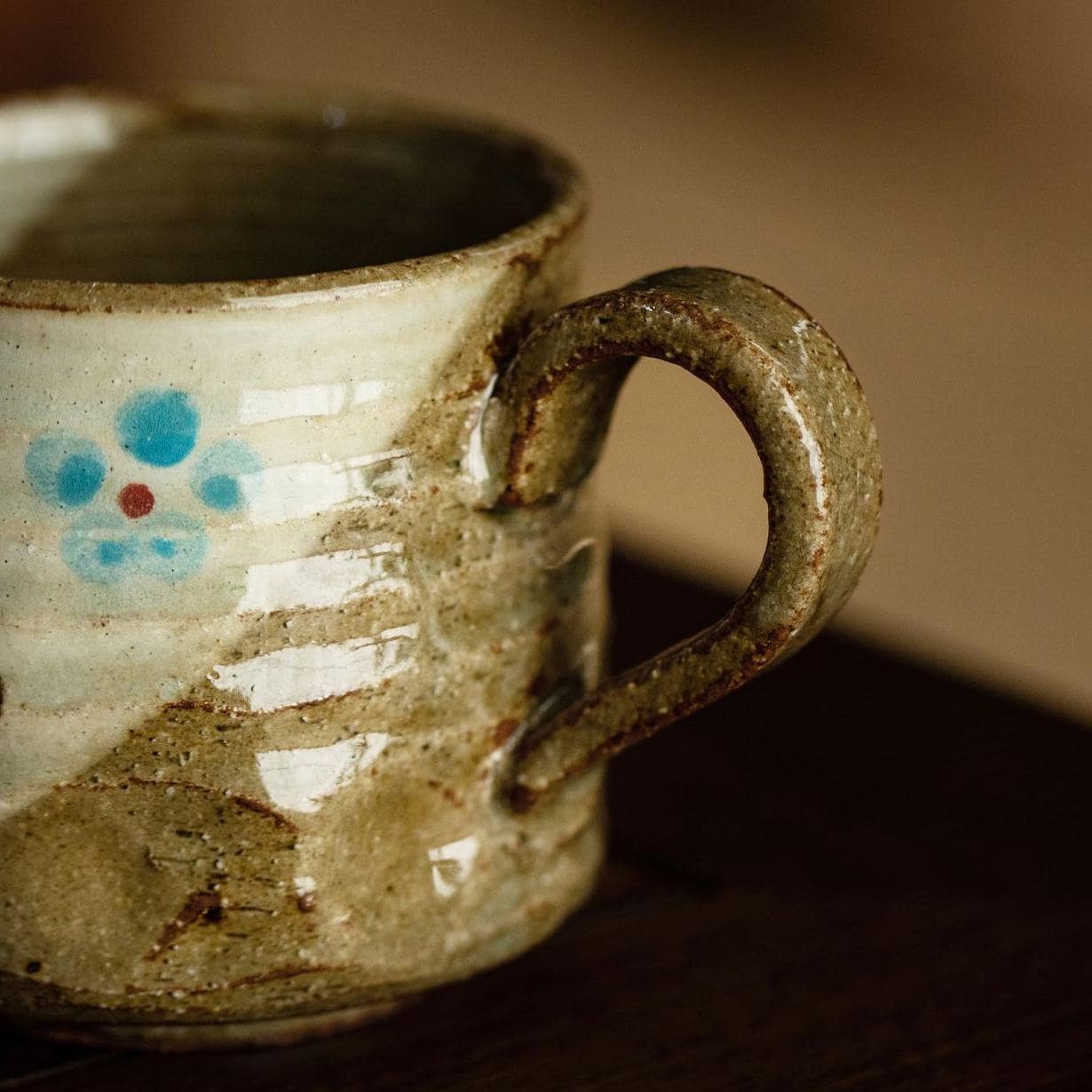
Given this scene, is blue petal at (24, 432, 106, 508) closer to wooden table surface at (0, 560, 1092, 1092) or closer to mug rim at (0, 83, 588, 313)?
mug rim at (0, 83, 588, 313)

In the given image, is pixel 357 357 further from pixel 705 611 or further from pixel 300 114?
pixel 705 611

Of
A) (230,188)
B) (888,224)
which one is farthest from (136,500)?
(888,224)

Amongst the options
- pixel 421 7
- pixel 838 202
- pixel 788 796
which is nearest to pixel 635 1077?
pixel 788 796

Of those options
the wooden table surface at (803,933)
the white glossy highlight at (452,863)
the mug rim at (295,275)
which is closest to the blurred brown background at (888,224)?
the wooden table surface at (803,933)

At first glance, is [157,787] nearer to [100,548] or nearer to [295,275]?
[100,548]

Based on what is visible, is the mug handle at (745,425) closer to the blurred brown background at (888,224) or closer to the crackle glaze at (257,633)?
the crackle glaze at (257,633)

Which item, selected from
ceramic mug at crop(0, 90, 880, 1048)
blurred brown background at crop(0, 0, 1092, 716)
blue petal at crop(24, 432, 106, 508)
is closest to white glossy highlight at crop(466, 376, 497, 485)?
ceramic mug at crop(0, 90, 880, 1048)
